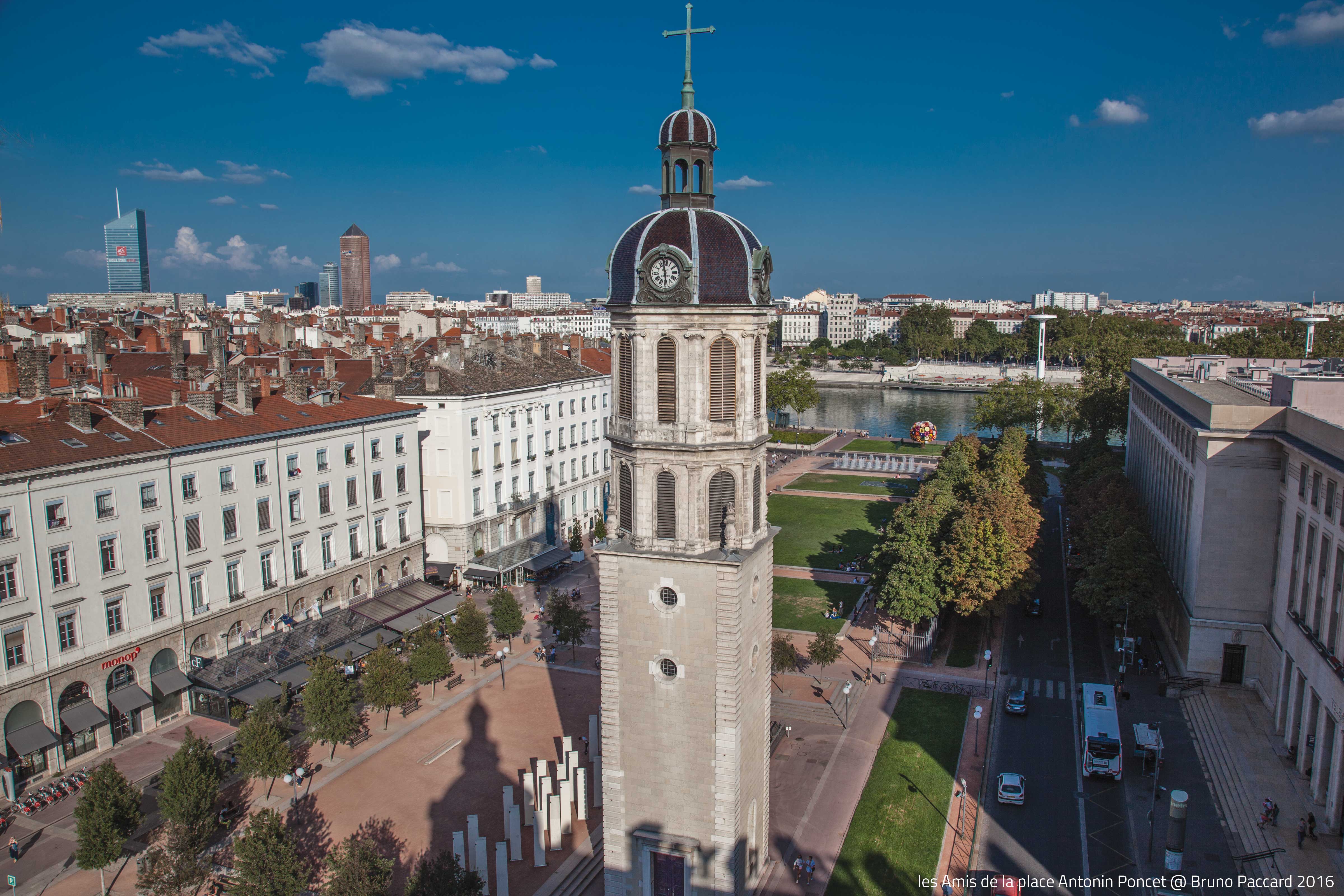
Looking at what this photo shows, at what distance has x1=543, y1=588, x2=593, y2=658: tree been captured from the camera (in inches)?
2063

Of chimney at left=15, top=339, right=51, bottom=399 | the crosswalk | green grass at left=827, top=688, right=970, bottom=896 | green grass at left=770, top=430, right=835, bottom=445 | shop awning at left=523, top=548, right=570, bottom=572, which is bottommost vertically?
green grass at left=827, top=688, right=970, bottom=896

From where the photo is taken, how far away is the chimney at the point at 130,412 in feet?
153

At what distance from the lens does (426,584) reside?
61.9 metres

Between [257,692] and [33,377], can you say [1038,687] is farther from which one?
[33,377]

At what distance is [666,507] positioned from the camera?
27.8 metres

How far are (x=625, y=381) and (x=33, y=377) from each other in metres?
40.9

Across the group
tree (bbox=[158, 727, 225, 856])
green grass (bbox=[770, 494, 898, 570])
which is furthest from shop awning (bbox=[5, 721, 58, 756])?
green grass (bbox=[770, 494, 898, 570])

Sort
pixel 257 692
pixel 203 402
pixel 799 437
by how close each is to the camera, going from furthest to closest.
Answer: pixel 799 437
pixel 203 402
pixel 257 692

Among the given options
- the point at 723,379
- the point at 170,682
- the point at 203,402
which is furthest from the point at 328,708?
the point at 723,379

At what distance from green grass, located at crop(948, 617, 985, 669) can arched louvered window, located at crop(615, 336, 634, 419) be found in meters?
32.2

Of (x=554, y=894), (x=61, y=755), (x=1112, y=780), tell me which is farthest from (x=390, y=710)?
(x=1112, y=780)

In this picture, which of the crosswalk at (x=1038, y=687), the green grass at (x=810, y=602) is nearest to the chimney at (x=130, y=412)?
the green grass at (x=810, y=602)

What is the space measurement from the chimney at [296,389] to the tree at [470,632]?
1856 centimetres

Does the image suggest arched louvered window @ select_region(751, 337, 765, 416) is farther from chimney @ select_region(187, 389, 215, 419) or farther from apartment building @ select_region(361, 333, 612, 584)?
apartment building @ select_region(361, 333, 612, 584)
